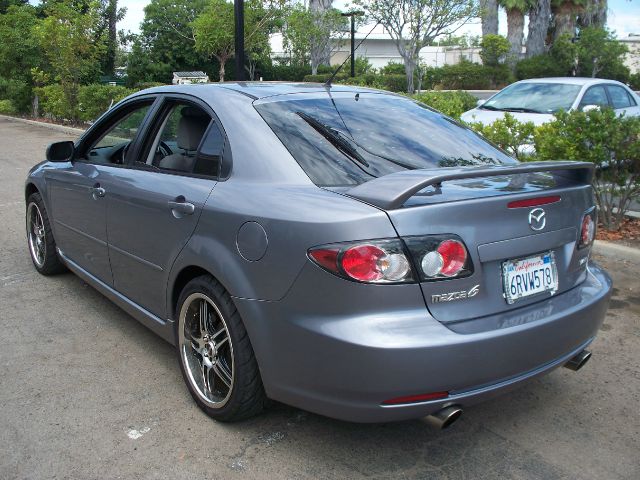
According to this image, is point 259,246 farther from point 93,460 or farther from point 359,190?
point 93,460

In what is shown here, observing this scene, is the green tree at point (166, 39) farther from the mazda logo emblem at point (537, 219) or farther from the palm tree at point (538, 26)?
the mazda logo emblem at point (537, 219)

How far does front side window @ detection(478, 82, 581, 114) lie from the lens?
9938mm

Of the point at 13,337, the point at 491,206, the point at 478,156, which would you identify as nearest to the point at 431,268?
the point at 491,206

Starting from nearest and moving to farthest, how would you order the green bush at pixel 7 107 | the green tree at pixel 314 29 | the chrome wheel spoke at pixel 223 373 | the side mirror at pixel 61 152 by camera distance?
the chrome wheel spoke at pixel 223 373, the side mirror at pixel 61 152, the green bush at pixel 7 107, the green tree at pixel 314 29

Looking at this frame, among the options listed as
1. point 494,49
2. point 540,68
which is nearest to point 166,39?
point 494,49

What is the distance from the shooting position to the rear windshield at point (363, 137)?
3018mm

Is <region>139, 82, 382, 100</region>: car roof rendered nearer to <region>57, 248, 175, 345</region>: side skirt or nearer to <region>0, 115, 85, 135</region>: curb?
<region>57, 248, 175, 345</region>: side skirt

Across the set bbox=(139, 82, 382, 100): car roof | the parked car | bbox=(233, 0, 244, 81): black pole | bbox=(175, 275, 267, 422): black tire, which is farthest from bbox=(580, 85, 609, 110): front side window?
bbox=(175, 275, 267, 422): black tire

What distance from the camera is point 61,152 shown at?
4648mm

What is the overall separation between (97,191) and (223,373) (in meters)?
1.64

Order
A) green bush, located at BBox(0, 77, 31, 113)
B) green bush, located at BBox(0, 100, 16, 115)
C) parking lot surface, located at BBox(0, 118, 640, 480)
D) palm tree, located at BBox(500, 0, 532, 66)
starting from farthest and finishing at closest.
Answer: palm tree, located at BBox(500, 0, 532, 66) → green bush, located at BBox(0, 100, 16, 115) → green bush, located at BBox(0, 77, 31, 113) → parking lot surface, located at BBox(0, 118, 640, 480)

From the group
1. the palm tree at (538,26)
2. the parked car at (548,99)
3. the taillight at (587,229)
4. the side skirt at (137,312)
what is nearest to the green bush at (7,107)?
the parked car at (548,99)

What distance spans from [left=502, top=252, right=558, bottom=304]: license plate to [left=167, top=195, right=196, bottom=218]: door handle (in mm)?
1507

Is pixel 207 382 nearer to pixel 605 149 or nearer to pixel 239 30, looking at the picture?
pixel 605 149
